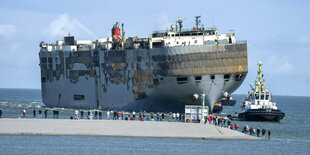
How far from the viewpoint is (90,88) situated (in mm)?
131875

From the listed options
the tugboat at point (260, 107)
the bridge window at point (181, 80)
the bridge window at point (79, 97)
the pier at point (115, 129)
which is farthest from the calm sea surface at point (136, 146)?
the bridge window at point (79, 97)

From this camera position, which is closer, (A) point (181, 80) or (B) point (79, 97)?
(A) point (181, 80)

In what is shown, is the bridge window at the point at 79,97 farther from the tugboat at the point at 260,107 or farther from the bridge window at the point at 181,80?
the tugboat at the point at 260,107

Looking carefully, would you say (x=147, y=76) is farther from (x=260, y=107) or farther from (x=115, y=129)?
(x=115, y=129)

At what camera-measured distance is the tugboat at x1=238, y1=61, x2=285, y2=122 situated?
108 m

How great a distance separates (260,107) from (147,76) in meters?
18.7

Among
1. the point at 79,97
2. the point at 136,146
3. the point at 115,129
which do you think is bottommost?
the point at 136,146

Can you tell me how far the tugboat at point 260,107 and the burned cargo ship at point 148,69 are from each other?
3461 millimetres

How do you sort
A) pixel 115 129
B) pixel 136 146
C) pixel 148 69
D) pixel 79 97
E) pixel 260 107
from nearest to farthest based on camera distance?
pixel 136 146, pixel 115 129, pixel 260 107, pixel 148 69, pixel 79 97

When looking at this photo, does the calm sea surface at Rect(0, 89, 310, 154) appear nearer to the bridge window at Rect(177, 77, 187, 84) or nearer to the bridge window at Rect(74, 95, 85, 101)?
the bridge window at Rect(177, 77, 187, 84)

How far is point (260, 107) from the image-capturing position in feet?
357

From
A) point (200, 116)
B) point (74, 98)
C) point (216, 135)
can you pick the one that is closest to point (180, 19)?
point (74, 98)

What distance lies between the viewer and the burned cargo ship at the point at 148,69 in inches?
4318

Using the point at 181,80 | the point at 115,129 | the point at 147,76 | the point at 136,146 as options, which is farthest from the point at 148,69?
the point at 136,146
